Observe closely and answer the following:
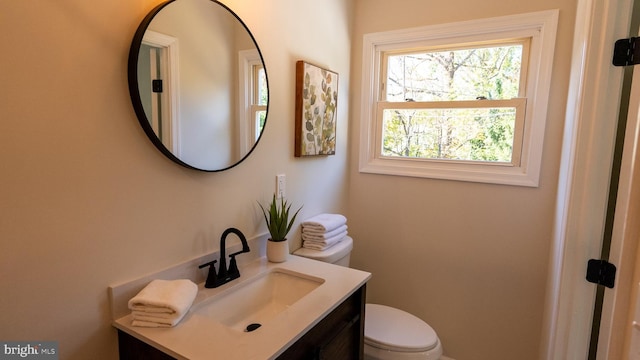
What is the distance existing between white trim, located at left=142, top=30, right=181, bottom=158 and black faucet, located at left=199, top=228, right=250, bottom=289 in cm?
37

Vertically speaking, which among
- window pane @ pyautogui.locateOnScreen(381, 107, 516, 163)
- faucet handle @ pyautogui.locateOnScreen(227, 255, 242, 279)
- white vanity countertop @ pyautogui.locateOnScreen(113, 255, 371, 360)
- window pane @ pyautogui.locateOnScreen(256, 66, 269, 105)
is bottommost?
white vanity countertop @ pyautogui.locateOnScreen(113, 255, 371, 360)

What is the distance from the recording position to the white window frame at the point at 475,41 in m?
1.76

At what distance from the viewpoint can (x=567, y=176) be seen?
1.40 meters

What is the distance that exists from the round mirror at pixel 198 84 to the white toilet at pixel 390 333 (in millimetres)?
750

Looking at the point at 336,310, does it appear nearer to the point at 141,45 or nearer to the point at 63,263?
the point at 63,263

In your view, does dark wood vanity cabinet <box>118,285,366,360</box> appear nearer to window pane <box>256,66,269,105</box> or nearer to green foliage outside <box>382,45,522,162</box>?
window pane <box>256,66,269,105</box>

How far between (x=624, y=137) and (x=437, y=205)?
102 centimetres

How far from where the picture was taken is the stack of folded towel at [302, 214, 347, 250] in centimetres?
181

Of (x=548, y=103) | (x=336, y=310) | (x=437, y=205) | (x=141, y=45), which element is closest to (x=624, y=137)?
(x=548, y=103)

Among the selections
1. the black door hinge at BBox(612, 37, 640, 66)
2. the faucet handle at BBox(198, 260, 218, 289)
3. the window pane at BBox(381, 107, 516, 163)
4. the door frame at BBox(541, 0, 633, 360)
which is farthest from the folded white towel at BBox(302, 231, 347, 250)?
the black door hinge at BBox(612, 37, 640, 66)

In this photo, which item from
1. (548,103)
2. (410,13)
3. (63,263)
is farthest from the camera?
(410,13)

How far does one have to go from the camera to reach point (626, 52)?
1.15m

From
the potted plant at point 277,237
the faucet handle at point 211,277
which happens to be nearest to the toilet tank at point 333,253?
the potted plant at point 277,237

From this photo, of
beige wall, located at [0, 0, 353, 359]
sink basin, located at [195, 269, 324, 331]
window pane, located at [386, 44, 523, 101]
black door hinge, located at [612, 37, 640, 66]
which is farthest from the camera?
window pane, located at [386, 44, 523, 101]
